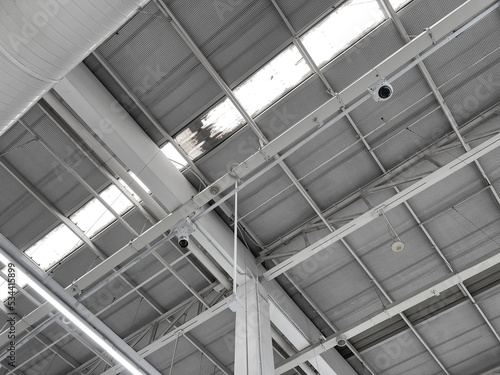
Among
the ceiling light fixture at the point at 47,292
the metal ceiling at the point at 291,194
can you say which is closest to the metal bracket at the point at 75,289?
the metal ceiling at the point at 291,194

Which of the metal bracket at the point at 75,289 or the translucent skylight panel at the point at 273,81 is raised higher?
the translucent skylight panel at the point at 273,81

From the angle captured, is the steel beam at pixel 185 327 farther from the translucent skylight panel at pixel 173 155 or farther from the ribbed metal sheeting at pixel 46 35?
the ribbed metal sheeting at pixel 46 35

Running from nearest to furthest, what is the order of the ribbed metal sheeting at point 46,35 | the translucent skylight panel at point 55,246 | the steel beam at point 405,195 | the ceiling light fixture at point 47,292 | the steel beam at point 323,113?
the ribbed metal sheeting at point 46,35, the steel beam at point 323,113, the ceiling light fixture at point 47,292, the steel beam at point 405,195, the translucent skylight panel at point 55,246

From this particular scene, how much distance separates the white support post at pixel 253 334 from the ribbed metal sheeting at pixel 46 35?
7.10 metres

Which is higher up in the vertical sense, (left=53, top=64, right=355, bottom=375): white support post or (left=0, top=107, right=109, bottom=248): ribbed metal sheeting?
(left=0, top=107, right=109, bottom=248): ribbed metal sheeting

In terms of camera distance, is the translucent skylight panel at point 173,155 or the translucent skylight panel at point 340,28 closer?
the translucent skylight panel at point 340,28

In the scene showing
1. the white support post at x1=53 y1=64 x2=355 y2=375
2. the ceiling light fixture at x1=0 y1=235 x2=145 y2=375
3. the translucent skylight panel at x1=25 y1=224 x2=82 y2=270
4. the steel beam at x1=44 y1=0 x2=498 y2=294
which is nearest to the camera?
the steel beam at x1=44 y1=0 x2=498 y2=294

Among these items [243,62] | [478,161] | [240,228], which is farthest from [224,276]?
[478,161]

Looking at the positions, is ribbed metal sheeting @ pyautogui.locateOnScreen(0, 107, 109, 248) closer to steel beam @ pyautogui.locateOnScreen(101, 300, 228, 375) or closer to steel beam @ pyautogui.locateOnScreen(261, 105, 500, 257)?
steel beam @ pyautogui.locateOnScreen(101, 300, 228, 375)

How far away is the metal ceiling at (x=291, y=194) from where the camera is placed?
402 inches

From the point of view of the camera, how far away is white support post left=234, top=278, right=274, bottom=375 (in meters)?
9.61

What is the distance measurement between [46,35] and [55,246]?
8390mm

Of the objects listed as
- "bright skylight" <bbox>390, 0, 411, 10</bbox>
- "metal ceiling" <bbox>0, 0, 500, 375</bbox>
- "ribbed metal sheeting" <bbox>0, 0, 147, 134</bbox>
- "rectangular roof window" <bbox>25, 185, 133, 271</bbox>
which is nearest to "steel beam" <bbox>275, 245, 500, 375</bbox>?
"metal ceiling" <bbox>0, 0, 500, 375</bbox>

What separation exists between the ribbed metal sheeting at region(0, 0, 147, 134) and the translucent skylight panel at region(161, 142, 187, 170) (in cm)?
465
